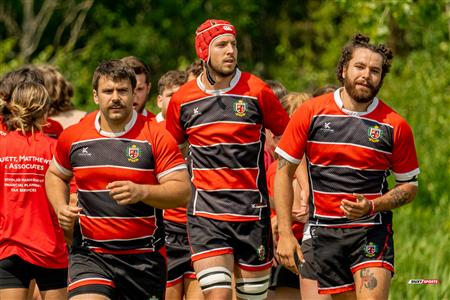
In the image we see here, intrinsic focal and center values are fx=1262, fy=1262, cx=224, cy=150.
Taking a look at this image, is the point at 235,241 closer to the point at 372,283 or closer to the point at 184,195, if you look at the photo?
the point at 184,195

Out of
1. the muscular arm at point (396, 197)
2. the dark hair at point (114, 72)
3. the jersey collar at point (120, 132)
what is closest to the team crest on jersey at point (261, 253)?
the muscular arm at point (396, 197)

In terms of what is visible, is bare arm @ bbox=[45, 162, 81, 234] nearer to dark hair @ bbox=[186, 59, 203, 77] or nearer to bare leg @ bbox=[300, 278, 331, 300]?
bare leg @ bbox=[300, 278, 331, 300]

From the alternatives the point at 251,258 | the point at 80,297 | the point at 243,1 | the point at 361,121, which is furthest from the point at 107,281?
the point at 243,1

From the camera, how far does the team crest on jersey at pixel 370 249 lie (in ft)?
29.6

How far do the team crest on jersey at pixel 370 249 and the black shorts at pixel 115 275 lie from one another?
1.49 m

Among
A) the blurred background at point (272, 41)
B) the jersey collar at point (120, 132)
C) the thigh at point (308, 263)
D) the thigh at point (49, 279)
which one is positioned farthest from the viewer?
the blurred background at point (272, 41)

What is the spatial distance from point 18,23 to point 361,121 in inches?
1226

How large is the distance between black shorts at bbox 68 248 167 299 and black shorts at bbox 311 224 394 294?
3.96 feet

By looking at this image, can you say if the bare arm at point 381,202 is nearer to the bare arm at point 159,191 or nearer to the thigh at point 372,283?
the thigh at point 372,283

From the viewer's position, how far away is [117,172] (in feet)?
28.9

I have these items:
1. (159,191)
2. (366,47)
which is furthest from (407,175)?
(159,191)

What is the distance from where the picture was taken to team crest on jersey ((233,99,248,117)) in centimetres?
994

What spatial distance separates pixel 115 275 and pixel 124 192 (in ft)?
2.85

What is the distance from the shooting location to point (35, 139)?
9.88 metres
